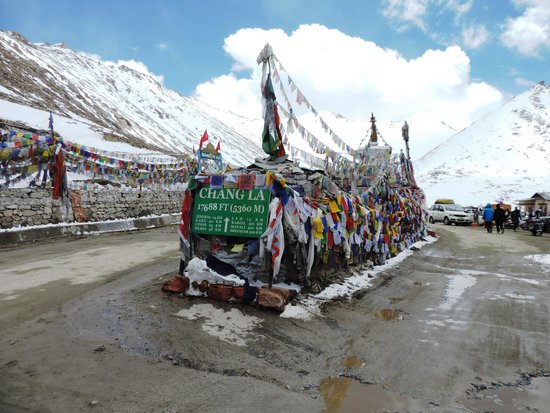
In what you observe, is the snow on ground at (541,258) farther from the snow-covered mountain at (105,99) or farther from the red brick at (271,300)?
the snow-covered mountain at (105,99)

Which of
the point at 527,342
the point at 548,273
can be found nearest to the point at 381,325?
the point at 527,342

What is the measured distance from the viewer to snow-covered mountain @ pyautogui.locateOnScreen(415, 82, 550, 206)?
66062 millimetres

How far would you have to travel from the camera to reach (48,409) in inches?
120

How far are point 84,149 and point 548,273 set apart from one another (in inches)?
601

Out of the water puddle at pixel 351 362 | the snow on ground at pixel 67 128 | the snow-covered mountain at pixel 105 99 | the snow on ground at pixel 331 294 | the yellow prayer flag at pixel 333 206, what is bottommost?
the water puddle at pixel 351 362

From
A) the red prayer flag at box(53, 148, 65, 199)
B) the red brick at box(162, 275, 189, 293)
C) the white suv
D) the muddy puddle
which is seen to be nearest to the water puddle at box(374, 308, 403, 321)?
the muddy puddle

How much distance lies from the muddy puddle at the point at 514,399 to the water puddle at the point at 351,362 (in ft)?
3.44

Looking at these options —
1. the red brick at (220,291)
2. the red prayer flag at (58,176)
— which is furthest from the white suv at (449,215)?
the red brick at (220,291)

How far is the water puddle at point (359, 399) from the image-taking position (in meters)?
3.44

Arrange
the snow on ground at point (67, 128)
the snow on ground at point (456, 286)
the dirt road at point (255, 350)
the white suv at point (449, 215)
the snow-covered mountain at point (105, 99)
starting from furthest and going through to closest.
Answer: the snow-covered mountain at point (105, 99), the white suv at point (449, 215), the snow on ground at point (67, 128), the snow on ground at point (456, 286), the dirt road at point (255, 350)

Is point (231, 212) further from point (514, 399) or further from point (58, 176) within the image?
point (58, 176)

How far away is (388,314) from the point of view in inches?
241

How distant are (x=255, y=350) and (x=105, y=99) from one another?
11163 cm

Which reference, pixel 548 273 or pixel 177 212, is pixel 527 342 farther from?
pixel 177 212
